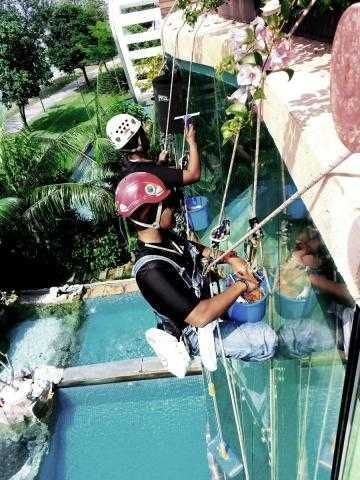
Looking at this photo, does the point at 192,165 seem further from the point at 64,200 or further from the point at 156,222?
the point at 64,200

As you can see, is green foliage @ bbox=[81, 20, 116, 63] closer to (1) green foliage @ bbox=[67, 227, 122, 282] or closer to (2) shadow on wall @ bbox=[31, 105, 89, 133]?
(2) shadow on wall @ bbox=[31, 105, 89, 133]

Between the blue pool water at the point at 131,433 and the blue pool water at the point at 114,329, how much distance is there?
0.95 metres

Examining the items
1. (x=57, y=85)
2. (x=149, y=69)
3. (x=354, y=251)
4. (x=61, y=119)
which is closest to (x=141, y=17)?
(x=149, y=69)

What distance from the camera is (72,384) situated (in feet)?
26.2

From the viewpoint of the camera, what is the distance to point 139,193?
250cm

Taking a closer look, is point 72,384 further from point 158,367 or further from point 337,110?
point 337,110

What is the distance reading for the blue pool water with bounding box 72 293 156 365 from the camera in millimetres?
8961

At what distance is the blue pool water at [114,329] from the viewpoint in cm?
896

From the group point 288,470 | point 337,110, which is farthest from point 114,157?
point 337,110

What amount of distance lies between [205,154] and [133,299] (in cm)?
→ 491

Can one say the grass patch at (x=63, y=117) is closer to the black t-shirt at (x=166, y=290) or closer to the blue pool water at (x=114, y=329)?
the blue pool water at (x=114, y=329)

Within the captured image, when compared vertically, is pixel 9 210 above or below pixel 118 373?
above

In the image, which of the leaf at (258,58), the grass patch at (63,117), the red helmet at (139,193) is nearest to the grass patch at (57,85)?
the grass patch at (63,117)

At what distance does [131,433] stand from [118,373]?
1001 millimetres
